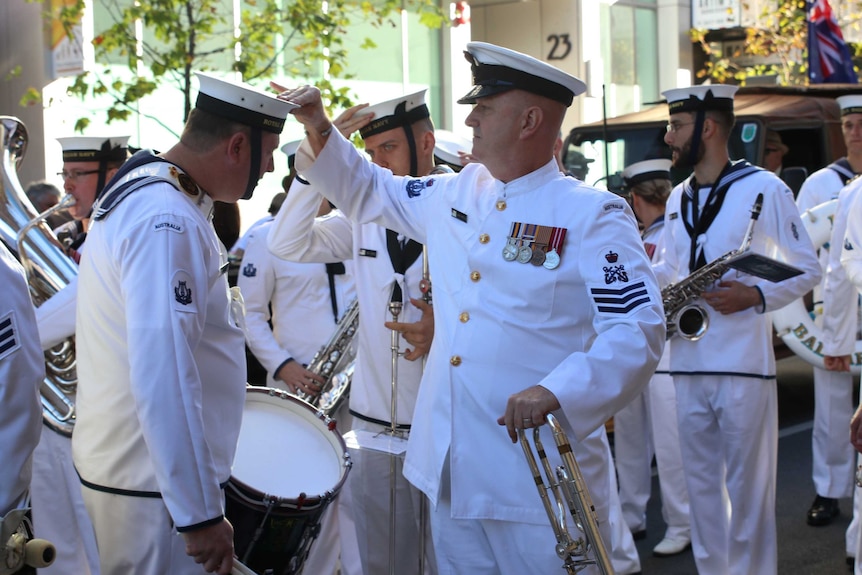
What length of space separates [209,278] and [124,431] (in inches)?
18.6

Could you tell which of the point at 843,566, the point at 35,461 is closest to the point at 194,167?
the point at 35,461

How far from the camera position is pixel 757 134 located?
33.2 ft

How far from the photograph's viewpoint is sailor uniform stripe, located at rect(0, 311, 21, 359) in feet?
9.37

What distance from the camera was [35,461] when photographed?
17.0 ft

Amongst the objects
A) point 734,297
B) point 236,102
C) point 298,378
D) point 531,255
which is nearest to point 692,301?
point 734,297

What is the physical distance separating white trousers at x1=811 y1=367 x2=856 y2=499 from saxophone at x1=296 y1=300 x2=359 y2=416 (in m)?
3.09

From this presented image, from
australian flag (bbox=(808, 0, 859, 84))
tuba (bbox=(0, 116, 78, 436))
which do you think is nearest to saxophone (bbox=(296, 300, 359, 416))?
tuba (bbox=(0, 116, 78, 436))

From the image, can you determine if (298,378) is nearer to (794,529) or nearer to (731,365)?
(731,365)

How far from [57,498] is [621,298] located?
9.86 feet

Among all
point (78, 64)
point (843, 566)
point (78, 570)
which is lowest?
point (843, 566)

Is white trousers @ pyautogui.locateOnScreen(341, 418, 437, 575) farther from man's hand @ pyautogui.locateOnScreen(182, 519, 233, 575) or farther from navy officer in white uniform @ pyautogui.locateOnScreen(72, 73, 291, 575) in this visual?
man's hand @ pyautogui.locateOnScreen(182, 519, 233, 575)

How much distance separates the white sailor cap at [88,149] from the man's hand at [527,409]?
385 centimetres

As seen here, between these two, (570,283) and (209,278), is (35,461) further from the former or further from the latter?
(570,283)

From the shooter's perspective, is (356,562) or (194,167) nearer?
(194,167)
